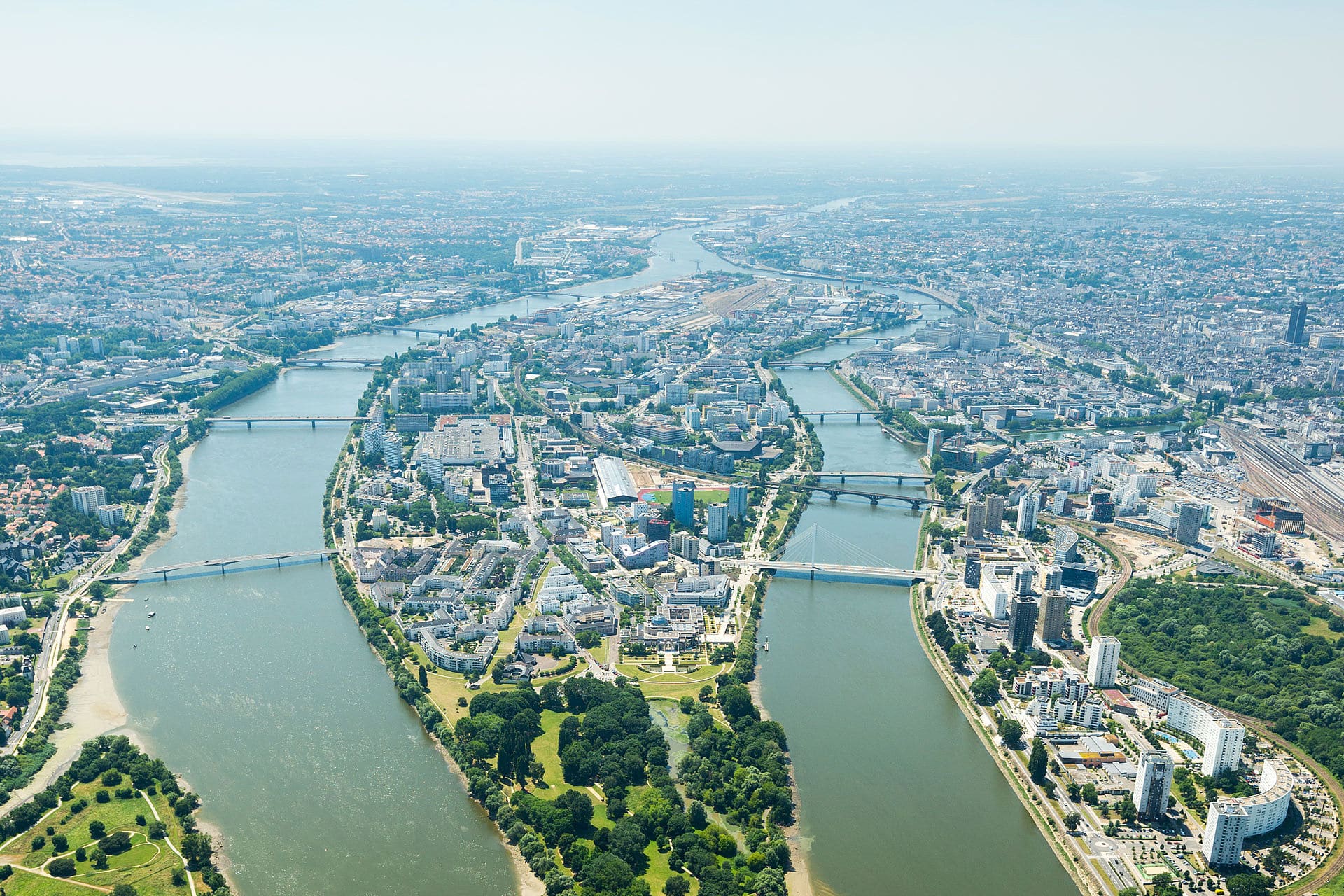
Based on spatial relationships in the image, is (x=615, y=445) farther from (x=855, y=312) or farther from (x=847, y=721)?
(x=855, y=312)

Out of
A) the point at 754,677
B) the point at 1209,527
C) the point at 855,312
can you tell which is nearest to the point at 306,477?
the point at 754,677

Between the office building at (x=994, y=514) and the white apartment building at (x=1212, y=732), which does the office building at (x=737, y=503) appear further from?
the white apartment building at (x=1212, y=732)

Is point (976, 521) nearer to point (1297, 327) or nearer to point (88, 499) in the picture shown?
point (88, 499)

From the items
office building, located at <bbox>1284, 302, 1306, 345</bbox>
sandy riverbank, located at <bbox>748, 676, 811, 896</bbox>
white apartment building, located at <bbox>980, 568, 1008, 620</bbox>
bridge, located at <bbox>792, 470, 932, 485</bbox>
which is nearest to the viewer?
sandy riverbank, located at <bbox>748, 676, 811, 896</bbox>

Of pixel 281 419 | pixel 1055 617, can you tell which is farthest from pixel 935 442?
pixel 281 419

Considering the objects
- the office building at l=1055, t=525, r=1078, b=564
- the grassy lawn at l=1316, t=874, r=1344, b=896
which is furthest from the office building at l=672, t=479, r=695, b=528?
the grassy lawn at l=1316, t=874, r=1344, b=896

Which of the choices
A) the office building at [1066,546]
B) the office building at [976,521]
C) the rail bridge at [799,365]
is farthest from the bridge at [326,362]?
the office building at [1066,546]

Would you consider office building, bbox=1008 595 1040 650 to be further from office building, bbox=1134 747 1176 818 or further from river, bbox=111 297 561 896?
river, bbox=111 297 561 896
